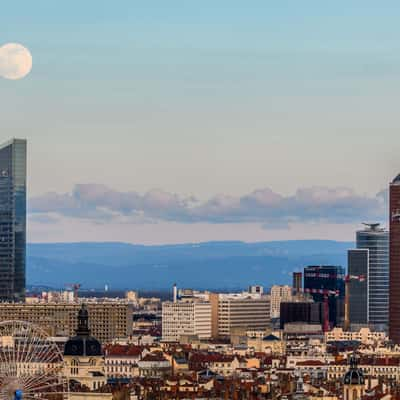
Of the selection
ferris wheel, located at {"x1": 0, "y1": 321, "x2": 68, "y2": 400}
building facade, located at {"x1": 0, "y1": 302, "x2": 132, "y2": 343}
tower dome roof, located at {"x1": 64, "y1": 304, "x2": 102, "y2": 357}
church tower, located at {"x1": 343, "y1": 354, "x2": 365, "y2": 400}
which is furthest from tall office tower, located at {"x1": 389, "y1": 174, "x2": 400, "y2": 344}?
ferris wheel, located at {"x1": 0, "y1": 321, "x2": 68, "y2": 400}

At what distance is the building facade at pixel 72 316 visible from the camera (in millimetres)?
169250

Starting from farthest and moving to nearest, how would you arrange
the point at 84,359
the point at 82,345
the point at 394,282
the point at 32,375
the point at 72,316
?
the point at 394,282, the point at 72,316, the point at 84,359, the point at 82,345, the point at 32,375

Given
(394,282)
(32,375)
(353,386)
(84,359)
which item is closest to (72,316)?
(394,282)

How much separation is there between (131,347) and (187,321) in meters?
48.2

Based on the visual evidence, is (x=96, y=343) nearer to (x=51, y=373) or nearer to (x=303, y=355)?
(x=51, y=373)

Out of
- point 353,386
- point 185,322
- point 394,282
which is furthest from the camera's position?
point 185,322

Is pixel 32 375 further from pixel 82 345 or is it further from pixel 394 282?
pixel 394 282

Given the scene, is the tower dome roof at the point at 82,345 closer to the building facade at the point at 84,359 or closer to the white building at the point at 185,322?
the building facade at the point at 84,359

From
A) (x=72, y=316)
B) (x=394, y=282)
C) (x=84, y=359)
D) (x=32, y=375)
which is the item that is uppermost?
(x=394, y=282)

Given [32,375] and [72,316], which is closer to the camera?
[32,375]

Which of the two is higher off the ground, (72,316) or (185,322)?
(185,322)

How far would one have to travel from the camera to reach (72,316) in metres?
174

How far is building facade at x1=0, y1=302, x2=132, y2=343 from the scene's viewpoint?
169250 mm

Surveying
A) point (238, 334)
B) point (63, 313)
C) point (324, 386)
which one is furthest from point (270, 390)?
point (238, 334)
